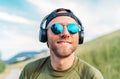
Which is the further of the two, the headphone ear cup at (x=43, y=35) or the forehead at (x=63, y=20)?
the headphone ear cup at (x=43, y=35)

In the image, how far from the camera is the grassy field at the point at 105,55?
1588 centimetres

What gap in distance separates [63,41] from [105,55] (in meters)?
12.1

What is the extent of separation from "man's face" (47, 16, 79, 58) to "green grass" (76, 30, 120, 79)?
10804mm

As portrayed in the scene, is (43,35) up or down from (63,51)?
up

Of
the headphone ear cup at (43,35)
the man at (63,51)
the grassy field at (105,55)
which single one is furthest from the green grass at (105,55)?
the man at (63,51)

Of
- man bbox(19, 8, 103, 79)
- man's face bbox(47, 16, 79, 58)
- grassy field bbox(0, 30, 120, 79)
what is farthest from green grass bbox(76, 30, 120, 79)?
man's face bbox(47, 16, 79, 58)

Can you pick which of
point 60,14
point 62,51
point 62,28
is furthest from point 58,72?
point 60,14

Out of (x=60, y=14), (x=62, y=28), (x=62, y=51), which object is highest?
(x=60, y=14)

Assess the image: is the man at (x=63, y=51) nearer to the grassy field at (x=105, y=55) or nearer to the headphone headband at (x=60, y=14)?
the headphone headband at (x=60, y=14)

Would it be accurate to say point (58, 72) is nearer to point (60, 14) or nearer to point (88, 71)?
point (88, 71)

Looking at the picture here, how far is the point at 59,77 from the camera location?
4.69 meters

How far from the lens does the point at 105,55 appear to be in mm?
16656

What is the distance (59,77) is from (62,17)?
0.63m

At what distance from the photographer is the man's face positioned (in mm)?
4656
